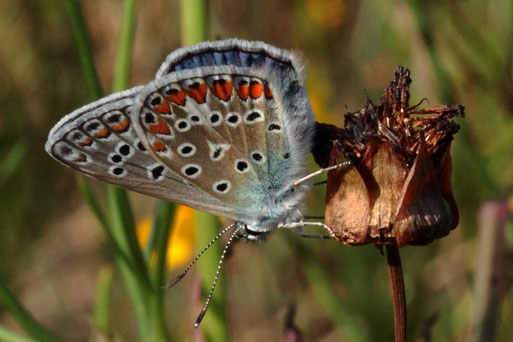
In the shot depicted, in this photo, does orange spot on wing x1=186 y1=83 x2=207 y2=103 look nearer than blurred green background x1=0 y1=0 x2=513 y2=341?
Yes

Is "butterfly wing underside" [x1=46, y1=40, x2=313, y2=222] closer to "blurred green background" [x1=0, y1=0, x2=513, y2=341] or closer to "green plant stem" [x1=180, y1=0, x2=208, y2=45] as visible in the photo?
"green plant stem" [x1=180, y1=0, x2=208, y2=45]

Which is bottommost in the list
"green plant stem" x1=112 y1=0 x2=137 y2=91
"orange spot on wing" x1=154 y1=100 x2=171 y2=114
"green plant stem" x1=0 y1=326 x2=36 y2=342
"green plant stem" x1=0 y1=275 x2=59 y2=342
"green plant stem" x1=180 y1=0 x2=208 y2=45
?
"green plant stem" x1=0 y1=326 x2=36 y2=342

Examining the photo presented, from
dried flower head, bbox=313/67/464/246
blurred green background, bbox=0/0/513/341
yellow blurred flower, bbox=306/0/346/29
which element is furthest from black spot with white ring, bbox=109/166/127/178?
yellow blurred flower, bbox=306/0/346/29

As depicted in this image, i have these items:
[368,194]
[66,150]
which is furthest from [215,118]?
[368,194]

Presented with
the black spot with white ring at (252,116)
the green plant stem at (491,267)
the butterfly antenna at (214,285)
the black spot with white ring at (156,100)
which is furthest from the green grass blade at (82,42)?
the green plant stem at (491,267)

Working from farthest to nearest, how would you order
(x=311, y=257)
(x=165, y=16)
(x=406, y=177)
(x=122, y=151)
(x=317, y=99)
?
(x=165, y=16)
(x=317, y=99)
(x=311, y=257)
(x=122, y=151)
(x=406, y=177)

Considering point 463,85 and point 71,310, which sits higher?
point 463,85

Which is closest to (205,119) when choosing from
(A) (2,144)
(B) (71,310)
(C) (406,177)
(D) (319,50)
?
(C) (406,177)

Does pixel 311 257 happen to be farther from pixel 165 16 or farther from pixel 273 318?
pixel 165 16
